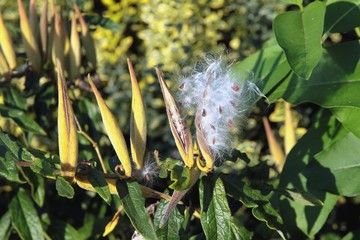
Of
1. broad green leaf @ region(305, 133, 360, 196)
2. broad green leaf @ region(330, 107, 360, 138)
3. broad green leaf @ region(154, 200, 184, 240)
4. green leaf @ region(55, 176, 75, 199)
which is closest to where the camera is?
green leaf @ region(55, 176, 75, 199)

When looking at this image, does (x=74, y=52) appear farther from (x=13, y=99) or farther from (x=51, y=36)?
(x=13, y=99)

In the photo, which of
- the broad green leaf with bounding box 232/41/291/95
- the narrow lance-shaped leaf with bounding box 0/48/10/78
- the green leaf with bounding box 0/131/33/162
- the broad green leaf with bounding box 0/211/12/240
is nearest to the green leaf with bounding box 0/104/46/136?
the narrow lance-shaped leaf with bounding box 0/48/10/78

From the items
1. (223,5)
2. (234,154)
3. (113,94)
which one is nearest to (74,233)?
(234,154)

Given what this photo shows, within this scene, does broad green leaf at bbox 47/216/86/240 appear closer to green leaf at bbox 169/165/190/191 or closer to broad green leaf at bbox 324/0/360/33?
green leaf at bbox 169/165/190/191

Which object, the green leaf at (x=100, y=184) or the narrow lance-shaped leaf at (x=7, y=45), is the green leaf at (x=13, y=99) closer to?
the narrow lance-shaped leaf at (x=7, y=45)

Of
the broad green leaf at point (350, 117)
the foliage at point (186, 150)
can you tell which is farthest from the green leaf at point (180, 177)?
the broad green leaf at point (350, 117)

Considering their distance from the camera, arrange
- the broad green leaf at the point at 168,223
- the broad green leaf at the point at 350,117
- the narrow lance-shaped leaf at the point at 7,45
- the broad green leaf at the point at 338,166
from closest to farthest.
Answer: the broad green leaf at the point at 168,223, the broad green leaf at the point at 350,117, the broad green leaf at the point at 338,166, the narrow lance-shaped leaf at the point at 7,45

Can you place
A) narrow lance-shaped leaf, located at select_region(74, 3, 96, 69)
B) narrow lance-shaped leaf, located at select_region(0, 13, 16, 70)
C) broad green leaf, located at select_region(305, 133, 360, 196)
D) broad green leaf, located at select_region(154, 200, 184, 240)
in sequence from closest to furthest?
broad green leaf, located at select_region(154, 200, 184, 240), broad green leaf, located at select_region(305, 133, 360, 196), narrow lance-shaped leaf, located at select_region(0, 13, 16, 70), narrow lance-shaped leaf, located at select_region(74, 3, 96, 69)

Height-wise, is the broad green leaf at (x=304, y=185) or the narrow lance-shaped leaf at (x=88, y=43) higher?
the narrow lance-shaped leaf at (x=88, y=43)
